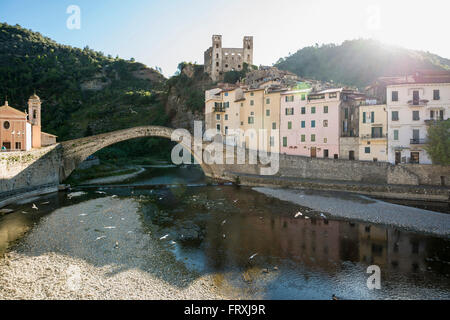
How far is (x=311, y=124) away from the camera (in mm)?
29188

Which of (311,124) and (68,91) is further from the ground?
(68,91)

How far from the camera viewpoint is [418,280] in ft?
32.6

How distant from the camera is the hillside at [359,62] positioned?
55653mm

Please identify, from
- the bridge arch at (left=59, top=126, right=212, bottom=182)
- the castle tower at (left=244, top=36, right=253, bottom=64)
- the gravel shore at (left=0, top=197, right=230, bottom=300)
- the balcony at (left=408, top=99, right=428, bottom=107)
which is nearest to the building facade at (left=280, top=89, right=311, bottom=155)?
the balcony at (left=408, top=99, right=428, bottom=107)

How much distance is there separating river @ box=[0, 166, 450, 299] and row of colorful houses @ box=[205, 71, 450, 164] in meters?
7.87

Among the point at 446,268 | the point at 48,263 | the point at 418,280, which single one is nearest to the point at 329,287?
the point at 418,280

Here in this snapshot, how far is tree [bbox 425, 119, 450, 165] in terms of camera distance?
21516 millimetres

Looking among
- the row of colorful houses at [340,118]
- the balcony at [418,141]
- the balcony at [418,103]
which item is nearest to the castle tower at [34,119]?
the row of colorful houses at [340,118]

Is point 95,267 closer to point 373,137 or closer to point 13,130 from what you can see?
point 13,130

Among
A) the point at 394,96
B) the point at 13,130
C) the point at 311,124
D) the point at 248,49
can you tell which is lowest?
the point at 13,130

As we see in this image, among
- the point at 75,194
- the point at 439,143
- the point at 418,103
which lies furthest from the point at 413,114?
the point at 75,194

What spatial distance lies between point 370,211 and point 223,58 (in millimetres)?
51771

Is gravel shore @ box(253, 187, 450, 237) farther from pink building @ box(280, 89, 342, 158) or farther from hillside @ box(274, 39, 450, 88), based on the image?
hillside @ box(274, 39, 450, 88)
